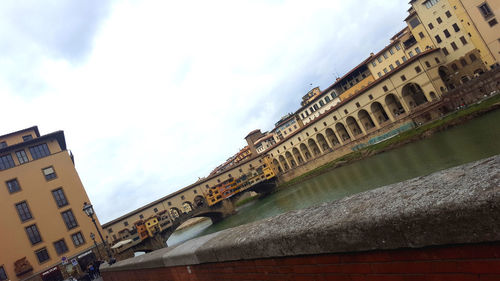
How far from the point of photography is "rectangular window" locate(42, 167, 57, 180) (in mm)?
33031

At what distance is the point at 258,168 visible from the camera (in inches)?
2662

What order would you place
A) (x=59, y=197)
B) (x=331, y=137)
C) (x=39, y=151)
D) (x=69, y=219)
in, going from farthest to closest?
1. (x=331, y=137)
2. (x=39, y=151)
3. (x=59, y=197)
4. (x=69, y=219)

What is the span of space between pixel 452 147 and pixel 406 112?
22522 millimetres

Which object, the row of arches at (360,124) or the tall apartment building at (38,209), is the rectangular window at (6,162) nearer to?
the tall apartment building at (38,209)

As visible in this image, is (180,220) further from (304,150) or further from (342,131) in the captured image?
(342,131)

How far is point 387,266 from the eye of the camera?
5.48 feet

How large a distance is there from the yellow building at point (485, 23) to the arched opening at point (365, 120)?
61.3ft

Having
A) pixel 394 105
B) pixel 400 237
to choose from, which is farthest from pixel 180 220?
pixel 400 237

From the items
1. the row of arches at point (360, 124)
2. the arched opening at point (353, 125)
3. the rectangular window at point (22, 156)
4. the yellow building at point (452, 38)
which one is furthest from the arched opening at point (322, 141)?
the rectangular window at point (22, 156)

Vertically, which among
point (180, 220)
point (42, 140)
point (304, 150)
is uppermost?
point (42, 140)

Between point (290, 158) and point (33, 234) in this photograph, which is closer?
point (33, 234)

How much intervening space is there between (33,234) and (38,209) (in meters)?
2.64

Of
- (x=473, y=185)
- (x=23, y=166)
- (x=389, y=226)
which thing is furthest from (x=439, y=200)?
(x=23, y=166)

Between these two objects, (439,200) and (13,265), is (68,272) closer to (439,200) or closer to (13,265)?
(13,265)
